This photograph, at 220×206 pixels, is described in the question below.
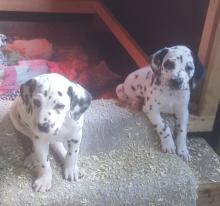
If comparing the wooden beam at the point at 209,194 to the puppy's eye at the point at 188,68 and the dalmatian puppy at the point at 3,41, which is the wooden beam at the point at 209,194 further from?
the dalmatian puppy at the point at 3,41

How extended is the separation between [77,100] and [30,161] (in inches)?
13.2

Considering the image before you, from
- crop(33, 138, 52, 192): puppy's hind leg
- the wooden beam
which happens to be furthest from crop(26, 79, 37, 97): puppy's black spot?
the wooden beam

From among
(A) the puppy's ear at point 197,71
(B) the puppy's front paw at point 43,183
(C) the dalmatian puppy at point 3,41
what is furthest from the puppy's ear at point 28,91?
(C) the dalmatian puppy at point 3,41

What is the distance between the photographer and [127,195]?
4.49 feet

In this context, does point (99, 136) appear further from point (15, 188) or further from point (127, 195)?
point (15, 188)

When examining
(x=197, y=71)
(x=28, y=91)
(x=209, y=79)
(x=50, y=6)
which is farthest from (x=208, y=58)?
(x=50, y=6)

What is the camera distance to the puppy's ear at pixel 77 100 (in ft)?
3.80

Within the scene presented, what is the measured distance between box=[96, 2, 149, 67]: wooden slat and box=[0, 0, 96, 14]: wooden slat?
77 millimetres

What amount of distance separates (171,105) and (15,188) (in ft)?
1.90

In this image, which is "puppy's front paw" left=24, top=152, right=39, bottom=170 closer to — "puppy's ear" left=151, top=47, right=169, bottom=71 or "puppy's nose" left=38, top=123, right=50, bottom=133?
"puppy's nose" left=38, top=123, right=50, bottom=133

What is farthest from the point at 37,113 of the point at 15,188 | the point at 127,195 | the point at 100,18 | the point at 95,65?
the point at 100,18

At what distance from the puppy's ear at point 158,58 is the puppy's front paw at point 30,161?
48 cm

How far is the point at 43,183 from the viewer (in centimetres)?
131

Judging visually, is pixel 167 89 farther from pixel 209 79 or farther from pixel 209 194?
pixel 209 194
